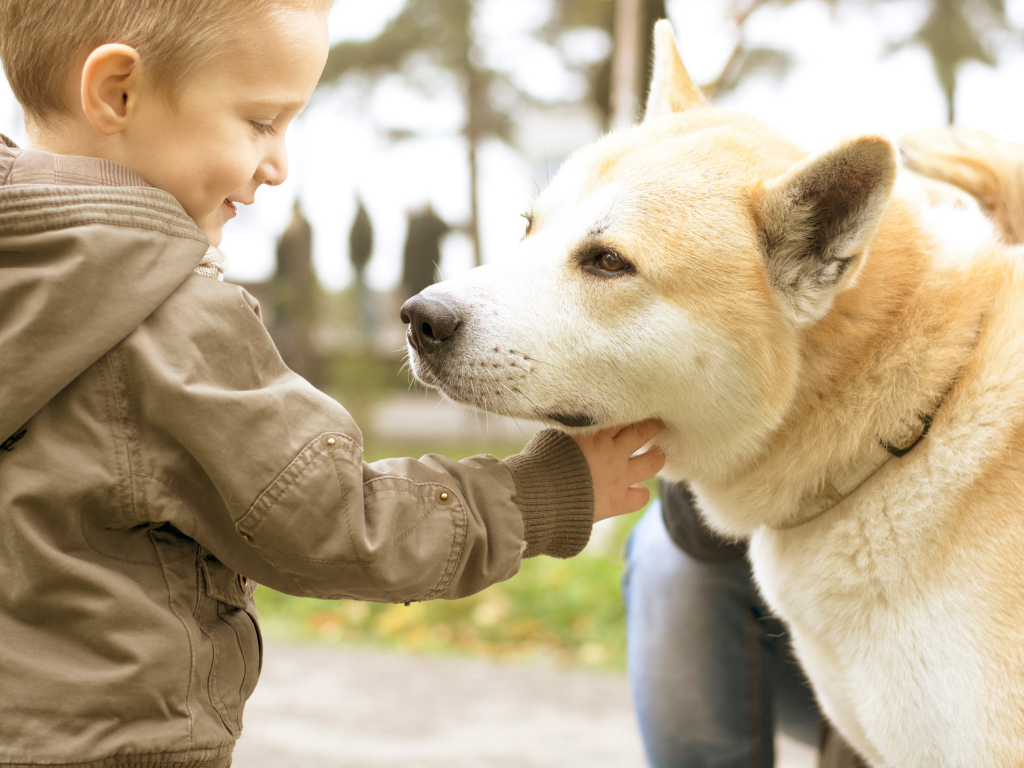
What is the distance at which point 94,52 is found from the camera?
1320 millimetres

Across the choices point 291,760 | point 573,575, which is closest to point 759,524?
point 291,760

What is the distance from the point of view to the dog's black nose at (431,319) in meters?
1.78

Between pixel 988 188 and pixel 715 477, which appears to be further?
pixel 988 188

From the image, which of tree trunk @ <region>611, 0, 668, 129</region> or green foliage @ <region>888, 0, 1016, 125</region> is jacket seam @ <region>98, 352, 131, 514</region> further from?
green foliage @ <region>888, 0, 1016, 125</region>

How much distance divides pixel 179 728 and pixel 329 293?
9.82 metres

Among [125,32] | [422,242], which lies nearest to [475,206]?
[422,242]

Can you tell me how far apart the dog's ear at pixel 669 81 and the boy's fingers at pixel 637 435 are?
884mm

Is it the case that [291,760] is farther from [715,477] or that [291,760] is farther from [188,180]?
[188,180]

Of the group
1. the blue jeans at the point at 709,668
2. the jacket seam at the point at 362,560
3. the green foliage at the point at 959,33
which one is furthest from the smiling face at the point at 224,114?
the green foliage at the point at 959,33

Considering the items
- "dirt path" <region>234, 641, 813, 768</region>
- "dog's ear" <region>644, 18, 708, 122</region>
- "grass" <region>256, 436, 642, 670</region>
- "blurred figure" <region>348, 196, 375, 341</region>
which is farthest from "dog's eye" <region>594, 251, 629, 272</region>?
"blurred figure" <region>348, 196, 375, 341</region>

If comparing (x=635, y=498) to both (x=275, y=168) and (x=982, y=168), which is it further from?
(x=982, y=168)

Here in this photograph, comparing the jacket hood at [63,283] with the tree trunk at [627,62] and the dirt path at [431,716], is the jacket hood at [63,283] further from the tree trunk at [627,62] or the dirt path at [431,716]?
the tree trunk at [627,62]

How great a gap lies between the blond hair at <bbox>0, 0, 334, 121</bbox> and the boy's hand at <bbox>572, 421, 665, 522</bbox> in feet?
3.08

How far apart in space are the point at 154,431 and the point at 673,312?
1.01 meters
